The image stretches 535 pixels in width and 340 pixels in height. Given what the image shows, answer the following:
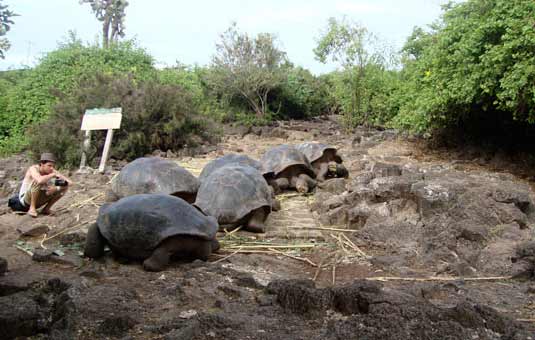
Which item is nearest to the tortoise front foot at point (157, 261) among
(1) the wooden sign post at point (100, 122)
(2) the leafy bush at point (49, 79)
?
(1) the wooden sign post at point (100, 122)

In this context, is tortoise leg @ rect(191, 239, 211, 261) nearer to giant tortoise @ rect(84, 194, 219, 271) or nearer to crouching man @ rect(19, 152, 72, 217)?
giant tortoise @ rect(84, 194, 219, 271)

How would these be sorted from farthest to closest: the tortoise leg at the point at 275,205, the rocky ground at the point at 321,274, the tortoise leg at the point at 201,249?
the tortoise leg at the point at 275,205 → the tortoise leg at the point at 201,249 → the rocky ground at the point at 321,274

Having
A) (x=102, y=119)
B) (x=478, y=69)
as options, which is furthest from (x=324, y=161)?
(x=102, y=119)

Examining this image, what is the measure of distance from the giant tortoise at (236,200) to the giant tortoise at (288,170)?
5.51 ft

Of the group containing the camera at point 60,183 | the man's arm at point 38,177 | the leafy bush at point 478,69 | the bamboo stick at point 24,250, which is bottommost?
the bamboo stick at point 24,250

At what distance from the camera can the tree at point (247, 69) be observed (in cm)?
1609

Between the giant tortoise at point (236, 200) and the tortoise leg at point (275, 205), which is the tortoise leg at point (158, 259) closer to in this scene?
the giant tortoise at point (236, 200)

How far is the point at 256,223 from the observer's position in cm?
516

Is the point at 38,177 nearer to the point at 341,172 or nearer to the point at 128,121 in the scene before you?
the point at 341,172

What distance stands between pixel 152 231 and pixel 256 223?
5.04 ft

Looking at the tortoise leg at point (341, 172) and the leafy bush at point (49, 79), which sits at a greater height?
the leafy bush at point (49, 79)

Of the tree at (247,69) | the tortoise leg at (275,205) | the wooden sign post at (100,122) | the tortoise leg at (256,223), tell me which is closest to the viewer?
the tortoise leg at (256,223)

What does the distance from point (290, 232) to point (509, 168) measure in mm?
4180

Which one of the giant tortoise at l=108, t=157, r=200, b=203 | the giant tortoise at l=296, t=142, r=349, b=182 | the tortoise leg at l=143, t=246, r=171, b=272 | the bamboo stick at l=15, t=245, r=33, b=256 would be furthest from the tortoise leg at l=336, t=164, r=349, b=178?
the bamboo stick at l=15, t=245, r=33, b=256
